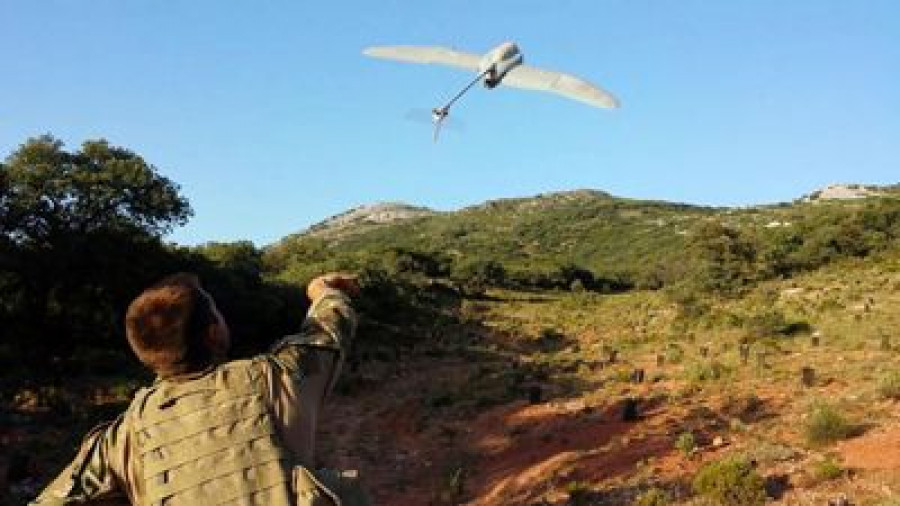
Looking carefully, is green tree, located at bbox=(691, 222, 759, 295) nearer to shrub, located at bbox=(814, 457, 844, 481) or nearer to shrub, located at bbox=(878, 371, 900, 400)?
shrub, located at bbox=(878, 371, 900, 400)

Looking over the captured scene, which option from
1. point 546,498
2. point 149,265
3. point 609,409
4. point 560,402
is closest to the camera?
point 546,498

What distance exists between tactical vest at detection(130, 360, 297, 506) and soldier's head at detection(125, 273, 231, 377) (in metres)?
0.07

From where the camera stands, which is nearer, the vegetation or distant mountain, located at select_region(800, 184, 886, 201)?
the vegetation

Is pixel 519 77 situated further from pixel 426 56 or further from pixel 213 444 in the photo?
pixel 213 444

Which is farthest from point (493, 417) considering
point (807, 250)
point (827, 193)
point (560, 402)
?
point (827, 193)

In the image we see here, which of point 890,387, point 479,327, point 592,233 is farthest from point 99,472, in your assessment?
point 592,233

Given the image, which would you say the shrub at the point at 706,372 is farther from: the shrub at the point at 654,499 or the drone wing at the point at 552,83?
the drone wing at the point at 552,83

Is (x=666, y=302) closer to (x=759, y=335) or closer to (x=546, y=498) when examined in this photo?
(x=759, y=335)

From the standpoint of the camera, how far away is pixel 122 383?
2734 cm

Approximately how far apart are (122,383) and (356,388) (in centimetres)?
678

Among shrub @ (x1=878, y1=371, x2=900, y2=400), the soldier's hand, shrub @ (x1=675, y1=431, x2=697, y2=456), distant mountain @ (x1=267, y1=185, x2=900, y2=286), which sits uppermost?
distant mountain @ (x1=267, y1=185, x2=900, y2=286)

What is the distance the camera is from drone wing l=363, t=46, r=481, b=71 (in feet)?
39.1

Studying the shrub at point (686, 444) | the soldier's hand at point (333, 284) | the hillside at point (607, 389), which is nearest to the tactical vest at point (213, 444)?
the soldier's hand at point (333, 284)

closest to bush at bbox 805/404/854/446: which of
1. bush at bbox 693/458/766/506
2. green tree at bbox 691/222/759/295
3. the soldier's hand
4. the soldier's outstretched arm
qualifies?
bush at bbox 693/458/766/506
